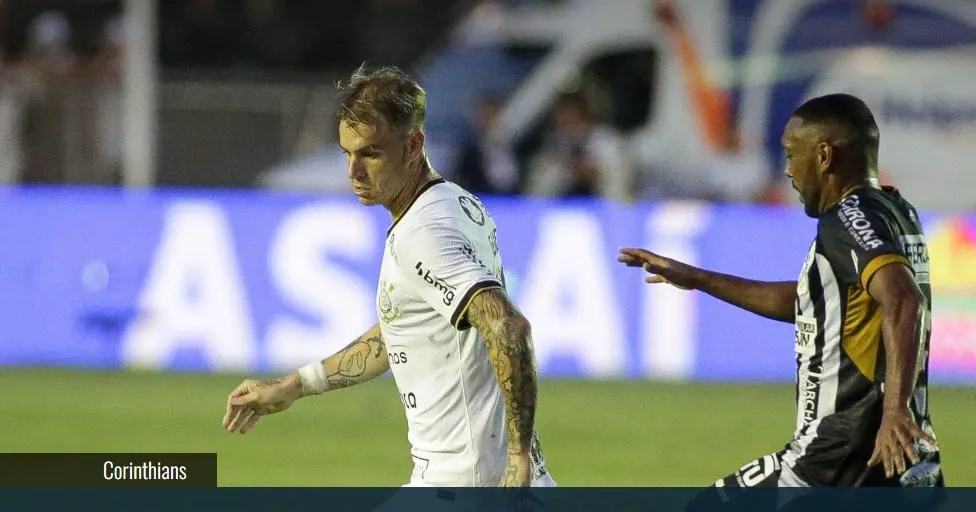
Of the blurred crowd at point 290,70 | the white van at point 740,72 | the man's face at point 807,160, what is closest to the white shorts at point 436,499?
the man's face at point 807,160

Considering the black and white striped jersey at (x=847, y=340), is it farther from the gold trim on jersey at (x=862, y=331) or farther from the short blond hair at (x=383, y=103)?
the short blond hair at (x=383, y=103)

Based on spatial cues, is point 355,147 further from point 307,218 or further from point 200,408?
point 307,218

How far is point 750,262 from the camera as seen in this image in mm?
17406

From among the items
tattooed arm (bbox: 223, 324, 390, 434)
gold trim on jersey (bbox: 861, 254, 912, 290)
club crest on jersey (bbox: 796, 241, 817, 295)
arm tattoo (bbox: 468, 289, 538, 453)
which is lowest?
arm tattoo (bbox: 468, 289, 538, 453)

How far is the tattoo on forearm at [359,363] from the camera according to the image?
5.86 metres

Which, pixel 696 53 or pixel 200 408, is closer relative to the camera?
pixel 200 408

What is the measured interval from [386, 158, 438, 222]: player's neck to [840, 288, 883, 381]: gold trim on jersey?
146 centimetres

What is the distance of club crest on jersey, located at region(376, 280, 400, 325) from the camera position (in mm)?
5250

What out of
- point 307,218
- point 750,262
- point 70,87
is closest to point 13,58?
point 70,87

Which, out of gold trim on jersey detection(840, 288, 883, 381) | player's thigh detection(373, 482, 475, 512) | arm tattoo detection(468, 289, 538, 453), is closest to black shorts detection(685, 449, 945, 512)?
gold trim on jersey detection(840, 288, 883, 381)

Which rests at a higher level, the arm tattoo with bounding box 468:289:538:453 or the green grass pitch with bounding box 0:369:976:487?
the green grass pitch with bounding box 0:369:976:487

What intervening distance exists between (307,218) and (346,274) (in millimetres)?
833

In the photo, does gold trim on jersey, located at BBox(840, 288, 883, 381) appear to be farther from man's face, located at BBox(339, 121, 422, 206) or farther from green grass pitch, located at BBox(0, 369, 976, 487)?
green grass pitch, located at BBox(0, 369, 976, 487)

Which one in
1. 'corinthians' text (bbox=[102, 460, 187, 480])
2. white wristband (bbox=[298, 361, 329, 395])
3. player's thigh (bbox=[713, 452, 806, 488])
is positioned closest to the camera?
player's thigh (bbox=[713, 452, 806, 488])
